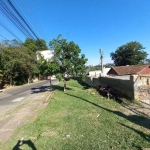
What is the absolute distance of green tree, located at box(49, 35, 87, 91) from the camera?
14670mm

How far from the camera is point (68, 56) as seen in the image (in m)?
15.1

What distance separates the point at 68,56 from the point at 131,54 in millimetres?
47649

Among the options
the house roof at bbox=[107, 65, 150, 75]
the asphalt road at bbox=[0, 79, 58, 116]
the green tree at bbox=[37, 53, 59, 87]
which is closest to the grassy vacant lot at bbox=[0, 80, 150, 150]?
the asphalt road at bbox=[0, 79, 58, 116]

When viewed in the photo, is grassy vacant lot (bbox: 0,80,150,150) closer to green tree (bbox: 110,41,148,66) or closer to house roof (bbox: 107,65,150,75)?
house roof (bbox: 107,65,150,75)

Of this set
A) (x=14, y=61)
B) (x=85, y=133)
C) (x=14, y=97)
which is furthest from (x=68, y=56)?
(x=14, y=61)

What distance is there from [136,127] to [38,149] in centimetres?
319

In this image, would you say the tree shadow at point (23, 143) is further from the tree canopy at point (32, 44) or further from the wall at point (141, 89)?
the tree canopy at point (32, 44)

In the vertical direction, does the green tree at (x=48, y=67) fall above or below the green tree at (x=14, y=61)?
below

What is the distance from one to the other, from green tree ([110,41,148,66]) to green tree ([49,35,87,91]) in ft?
153

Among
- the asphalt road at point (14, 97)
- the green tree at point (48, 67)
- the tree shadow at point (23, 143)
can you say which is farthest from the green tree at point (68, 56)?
the tree shadow at point (23, 143)

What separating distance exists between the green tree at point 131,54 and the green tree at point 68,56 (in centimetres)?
4674

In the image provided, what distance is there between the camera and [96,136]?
4.72 metres

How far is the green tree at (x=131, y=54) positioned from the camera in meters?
57.1

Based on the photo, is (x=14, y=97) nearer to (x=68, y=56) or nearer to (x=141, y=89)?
(x=68, y=56)
